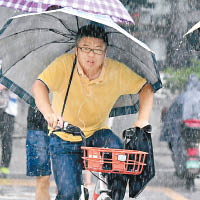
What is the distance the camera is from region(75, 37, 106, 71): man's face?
4.41m

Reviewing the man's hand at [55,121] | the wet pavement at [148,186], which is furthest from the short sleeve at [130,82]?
the wet pavement at [148,186]

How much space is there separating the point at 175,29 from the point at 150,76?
820 inches

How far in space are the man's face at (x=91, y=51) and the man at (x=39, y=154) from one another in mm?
1644

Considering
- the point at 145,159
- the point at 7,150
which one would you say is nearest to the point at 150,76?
the point at 145,159

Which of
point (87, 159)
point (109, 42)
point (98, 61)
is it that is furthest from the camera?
point (109, 42)

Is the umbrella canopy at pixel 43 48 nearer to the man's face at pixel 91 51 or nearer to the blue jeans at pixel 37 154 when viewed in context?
the man's face at pixel 91 51

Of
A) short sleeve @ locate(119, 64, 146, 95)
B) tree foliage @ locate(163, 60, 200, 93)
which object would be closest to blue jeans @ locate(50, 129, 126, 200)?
short sleeve @ locate(119, 64, 146, 95)

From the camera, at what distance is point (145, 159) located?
13.1 ft

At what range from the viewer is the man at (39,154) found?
6020mm

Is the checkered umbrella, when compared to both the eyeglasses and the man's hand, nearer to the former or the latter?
the eyeglasses

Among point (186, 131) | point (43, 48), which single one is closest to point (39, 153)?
point (43, 48)

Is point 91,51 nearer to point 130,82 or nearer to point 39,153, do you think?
point 130,82

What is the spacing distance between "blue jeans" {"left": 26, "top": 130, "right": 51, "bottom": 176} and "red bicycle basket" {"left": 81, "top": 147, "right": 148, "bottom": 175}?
7.32 ft

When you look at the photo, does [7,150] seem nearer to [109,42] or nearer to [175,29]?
[109,42]
